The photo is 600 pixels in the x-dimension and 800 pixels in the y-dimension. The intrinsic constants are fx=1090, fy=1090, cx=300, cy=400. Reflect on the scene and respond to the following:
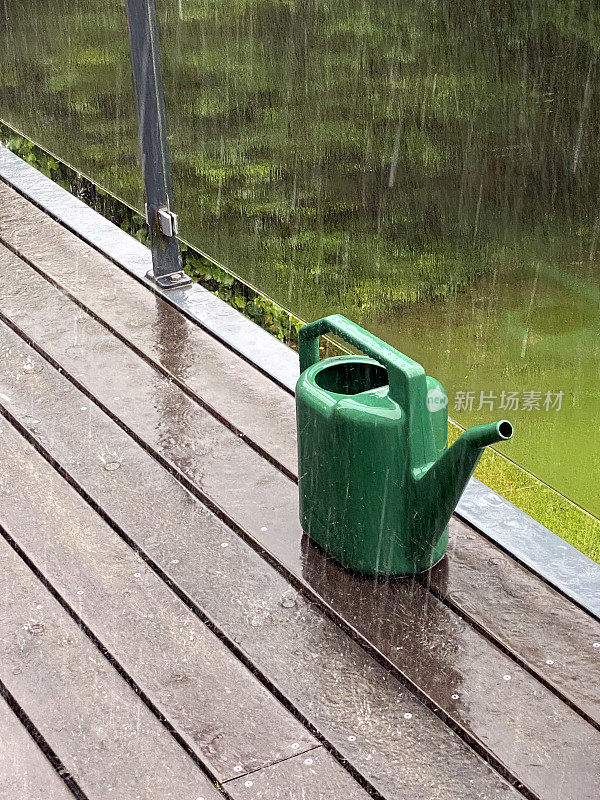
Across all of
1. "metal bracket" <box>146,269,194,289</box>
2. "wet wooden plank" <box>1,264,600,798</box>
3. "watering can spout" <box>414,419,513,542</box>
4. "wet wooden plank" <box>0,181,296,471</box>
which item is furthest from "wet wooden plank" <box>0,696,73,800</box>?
"metal bracket" <box>146,269,194,289</box>

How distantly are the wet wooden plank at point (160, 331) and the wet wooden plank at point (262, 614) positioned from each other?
0.85ft

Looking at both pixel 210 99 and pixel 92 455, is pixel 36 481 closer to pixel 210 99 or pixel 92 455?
pixel 92 455

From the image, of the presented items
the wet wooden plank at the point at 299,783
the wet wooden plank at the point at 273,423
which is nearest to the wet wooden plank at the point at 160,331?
the wet wooden plank at the point at 273,423

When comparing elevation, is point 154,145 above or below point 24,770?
above

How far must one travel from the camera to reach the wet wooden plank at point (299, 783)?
1698 mm

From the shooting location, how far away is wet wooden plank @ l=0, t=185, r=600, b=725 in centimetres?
196

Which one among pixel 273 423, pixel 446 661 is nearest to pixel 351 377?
pixel 273 423

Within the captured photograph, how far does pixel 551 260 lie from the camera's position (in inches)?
72.5

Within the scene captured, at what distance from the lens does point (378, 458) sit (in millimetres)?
2010

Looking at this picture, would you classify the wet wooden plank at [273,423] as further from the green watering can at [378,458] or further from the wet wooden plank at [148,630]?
the wet wooden plank at [148,630]

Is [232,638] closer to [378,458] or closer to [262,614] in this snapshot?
[262,614]

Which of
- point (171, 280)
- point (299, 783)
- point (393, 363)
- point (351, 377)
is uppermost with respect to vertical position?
point (393, 363)

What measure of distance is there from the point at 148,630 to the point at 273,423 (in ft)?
2.46

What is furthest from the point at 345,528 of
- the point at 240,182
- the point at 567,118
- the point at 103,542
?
the point at 240,182
